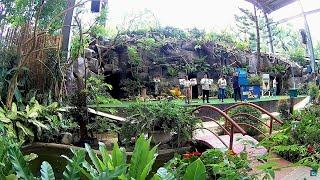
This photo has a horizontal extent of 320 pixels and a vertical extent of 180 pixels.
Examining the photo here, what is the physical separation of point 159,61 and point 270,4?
941 cm

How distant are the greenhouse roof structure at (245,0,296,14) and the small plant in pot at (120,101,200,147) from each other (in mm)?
15972

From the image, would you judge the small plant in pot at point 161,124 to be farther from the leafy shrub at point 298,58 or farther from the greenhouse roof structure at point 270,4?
the leafy shrub at point 298,58

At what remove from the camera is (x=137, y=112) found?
6035 millimetres

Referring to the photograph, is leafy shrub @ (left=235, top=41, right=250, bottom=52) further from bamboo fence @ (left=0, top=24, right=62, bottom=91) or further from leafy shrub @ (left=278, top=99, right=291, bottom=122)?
bamboo fence @ (left=0, top=24, right=62, bottom=91)

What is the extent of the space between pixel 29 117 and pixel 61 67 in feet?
6.70

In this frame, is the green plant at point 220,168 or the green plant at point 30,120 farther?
the green plant at point 30,120

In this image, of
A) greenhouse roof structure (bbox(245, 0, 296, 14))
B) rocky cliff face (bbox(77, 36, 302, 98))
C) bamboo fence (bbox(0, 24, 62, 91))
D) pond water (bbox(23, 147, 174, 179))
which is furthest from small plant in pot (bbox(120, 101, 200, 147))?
greenhouse roof structure (bbox(245, 0, 296, 14))

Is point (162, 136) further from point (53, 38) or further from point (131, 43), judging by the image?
point (131, 43)

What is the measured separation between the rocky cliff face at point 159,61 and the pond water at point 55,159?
24.9 ft

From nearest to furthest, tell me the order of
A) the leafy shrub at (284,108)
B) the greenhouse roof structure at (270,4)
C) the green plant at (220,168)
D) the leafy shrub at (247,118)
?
1. the green plant at (220,168)
2. the leafy shrub at (247,118)
3. the leafy shrub at (284,108)
4. the greenhouse roof structure at (270,4)

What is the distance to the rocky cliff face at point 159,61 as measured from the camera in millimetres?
15008

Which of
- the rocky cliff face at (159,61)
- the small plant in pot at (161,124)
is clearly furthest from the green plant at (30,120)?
the rocky cliff face at (159,61)

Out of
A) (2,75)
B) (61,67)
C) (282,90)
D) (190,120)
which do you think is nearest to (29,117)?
(2,75)

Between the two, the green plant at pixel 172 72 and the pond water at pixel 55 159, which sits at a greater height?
the green plant at pixel 172 72
